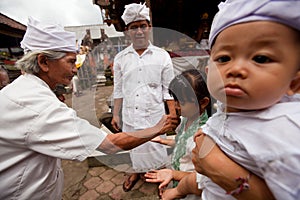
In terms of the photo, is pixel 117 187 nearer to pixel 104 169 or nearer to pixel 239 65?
pixel 104 169

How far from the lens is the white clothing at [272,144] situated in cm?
51

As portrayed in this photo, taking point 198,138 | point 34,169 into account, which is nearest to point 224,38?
point 198,138

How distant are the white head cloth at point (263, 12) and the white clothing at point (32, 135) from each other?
3.27 ft

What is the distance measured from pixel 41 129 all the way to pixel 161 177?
0.83m

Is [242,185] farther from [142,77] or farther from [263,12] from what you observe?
[142,77]

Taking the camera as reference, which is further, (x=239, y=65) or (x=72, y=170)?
(x=72, y=170)

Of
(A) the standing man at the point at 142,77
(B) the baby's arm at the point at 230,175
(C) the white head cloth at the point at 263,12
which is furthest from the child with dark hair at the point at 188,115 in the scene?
A: (A) the standing man at the point at 142,77

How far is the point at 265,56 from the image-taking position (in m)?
0.52

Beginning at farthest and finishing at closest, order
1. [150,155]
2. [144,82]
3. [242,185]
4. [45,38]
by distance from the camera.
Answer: [150,155] → [144,82] → [45,38] → [242,185]

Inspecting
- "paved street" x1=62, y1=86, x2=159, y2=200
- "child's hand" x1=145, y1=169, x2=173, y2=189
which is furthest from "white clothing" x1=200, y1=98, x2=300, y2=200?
"paved street" x1=62, y1=86, x2=159, y2=200

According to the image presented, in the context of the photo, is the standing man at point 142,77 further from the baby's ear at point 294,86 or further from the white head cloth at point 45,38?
the baby's ear at point 294,86

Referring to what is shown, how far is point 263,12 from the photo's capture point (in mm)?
511

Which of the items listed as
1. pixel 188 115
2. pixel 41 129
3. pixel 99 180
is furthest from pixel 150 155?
pixel 41 129

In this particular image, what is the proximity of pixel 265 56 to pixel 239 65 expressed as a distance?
0.07m
